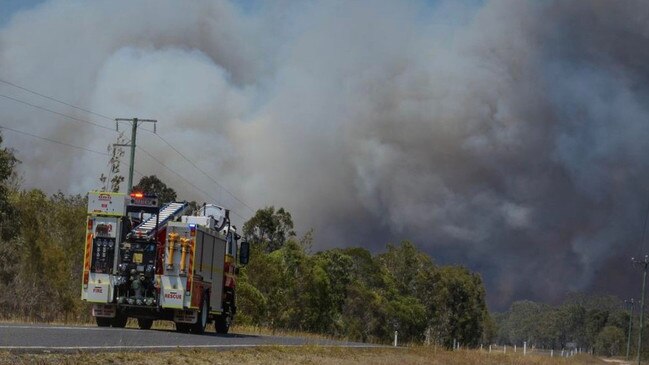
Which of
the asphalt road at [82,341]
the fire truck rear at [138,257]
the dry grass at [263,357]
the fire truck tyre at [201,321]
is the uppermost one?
the fire truck rear at [138,257]

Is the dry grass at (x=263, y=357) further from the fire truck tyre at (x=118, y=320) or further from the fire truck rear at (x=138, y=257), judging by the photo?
the fire truck tyre at (x=118, y=320)

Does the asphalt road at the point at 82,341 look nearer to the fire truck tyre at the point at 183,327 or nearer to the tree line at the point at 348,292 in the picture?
the fire truck tyre at the point at 183,327

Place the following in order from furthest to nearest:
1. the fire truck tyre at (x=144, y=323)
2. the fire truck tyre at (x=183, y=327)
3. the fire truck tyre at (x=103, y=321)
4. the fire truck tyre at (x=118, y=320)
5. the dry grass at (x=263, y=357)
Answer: the fire truck tyre at (x=144, y=323), the fire truck tyre at (x=183, y=327), the fire truck tyre at (x=118, y=320), the fire truck tyre at (x=103, y=321), the dry grass at (x=263, y=357)

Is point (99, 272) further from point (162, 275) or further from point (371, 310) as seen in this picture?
point (371, 310)

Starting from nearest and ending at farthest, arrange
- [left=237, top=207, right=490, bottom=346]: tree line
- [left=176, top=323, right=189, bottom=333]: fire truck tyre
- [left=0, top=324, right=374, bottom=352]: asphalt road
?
[left=0, top=324, right=374, bottom=352]: asphalt road → [left=176, top=323, right=189, bottom=333]: fire truck tyre → [left=237, top=207, right=490, bottom=346]: tree line

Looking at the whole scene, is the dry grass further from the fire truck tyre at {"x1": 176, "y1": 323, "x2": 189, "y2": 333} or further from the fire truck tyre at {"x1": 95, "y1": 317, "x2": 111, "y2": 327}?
the fire truck tyre at {"x1": 95, "y1": 317, "x2": 111, "y2": 327}

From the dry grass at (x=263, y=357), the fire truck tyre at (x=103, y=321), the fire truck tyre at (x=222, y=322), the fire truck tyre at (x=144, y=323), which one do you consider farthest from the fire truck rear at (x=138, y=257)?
the dry grass at (x=263, y=357)

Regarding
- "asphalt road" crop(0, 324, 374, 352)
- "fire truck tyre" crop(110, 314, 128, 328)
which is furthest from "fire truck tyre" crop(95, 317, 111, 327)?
"asphalt road" crop(0, 324, 374, 352)

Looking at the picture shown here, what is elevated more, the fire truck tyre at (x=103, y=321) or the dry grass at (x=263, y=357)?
the fire truck tyre at (x=103, y=321)

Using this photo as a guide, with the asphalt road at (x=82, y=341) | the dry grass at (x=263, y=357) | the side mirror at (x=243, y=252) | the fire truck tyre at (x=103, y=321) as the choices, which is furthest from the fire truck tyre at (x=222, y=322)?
the asphalt road at (x=82, y=341)

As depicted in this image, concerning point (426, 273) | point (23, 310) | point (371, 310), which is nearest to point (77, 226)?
point (23, 310)

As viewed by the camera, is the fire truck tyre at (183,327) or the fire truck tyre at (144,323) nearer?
the fire truck tyre at (183,327)

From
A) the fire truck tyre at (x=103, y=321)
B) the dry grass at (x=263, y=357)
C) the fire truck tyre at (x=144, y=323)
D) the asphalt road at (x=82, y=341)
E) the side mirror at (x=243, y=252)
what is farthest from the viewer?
the side mirror at (x=243, y=252)

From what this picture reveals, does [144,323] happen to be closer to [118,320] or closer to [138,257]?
[118,320]
